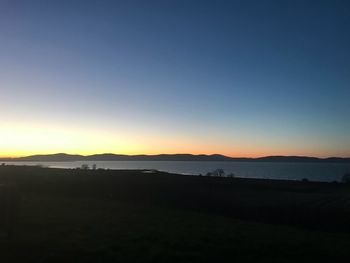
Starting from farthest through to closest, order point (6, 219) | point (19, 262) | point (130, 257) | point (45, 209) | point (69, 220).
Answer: point (45, 209)
point (69, 220)
point (6, 219)
point (130, 257)
point (19, 262)

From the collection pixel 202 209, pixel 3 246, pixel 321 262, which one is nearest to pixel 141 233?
pixel 3 246

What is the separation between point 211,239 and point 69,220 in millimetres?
5176

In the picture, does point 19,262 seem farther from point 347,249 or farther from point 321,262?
point 347,249

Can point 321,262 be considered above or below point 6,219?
below

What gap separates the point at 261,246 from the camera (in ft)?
44.8

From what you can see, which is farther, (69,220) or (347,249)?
(69,220)

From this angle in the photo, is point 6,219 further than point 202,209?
No

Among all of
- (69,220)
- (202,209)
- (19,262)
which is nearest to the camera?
(19,262)

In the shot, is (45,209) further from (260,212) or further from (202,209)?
(260,212)

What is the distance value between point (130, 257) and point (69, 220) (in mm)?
5862

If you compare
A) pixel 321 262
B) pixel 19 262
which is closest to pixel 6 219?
pixel 19 262

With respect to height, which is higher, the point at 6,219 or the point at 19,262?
the point at 6,219

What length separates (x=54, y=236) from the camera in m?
13.4

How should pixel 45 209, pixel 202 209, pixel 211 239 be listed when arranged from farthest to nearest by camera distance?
1. pixel 202 209
2. pixel 45 209
3. pixel 211 239
